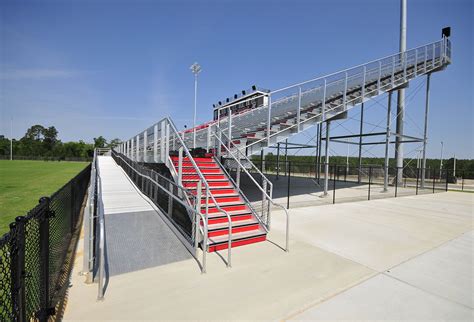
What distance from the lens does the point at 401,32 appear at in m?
18.3

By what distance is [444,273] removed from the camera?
4527 mm

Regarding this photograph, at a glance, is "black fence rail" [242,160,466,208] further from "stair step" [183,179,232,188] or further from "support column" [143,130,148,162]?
"support column" [143,130,148,162]

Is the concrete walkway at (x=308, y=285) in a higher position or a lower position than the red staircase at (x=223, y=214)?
lower

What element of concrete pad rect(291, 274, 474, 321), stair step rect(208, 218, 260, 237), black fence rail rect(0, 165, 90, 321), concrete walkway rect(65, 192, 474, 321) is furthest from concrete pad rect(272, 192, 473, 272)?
black fence rail rect(0, 165, 90, 321)

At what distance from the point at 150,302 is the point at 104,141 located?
10994cm

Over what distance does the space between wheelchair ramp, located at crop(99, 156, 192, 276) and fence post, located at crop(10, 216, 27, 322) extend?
198 cm

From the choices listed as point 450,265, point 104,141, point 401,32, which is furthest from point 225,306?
point 104,141

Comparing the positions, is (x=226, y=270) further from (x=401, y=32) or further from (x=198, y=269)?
(x=401, y=32)

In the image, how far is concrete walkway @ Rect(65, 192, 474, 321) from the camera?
3256 mm

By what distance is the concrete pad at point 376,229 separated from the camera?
550 cm

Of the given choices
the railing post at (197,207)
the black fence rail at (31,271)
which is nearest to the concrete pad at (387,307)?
the railing post at (197,207)

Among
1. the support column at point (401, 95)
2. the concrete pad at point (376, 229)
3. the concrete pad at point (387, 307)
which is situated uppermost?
the support column at point (401, 95)

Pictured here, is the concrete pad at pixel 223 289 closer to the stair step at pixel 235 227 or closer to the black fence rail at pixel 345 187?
the stair step at pixel 235 227

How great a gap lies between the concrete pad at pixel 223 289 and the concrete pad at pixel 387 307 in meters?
0.20
